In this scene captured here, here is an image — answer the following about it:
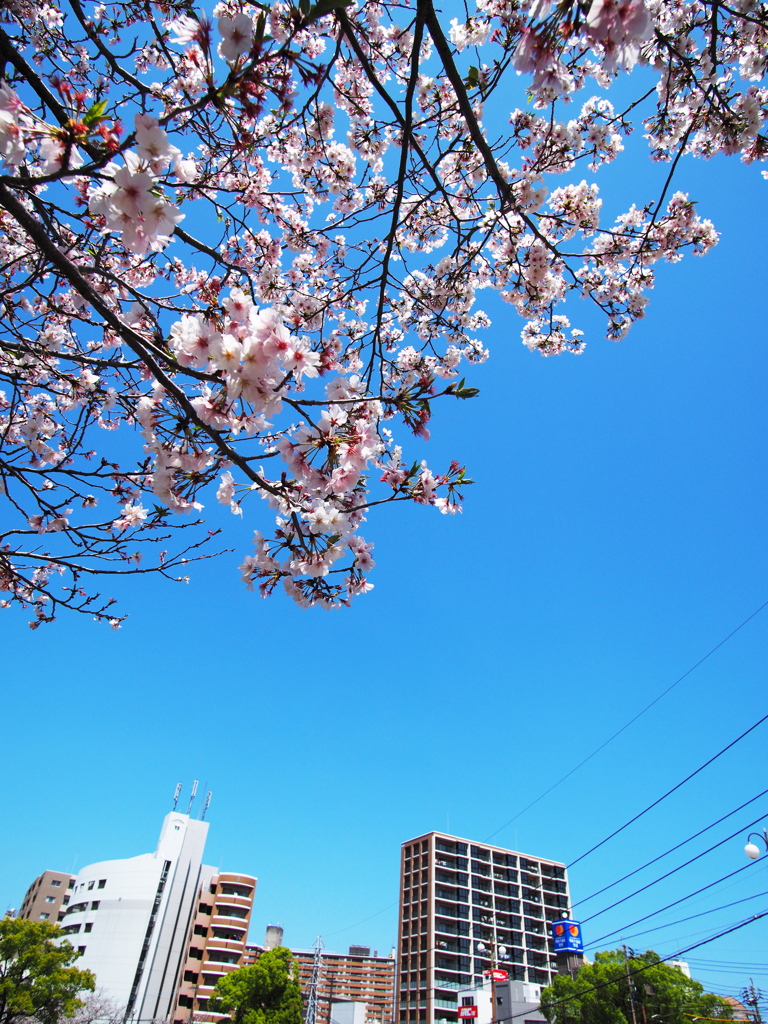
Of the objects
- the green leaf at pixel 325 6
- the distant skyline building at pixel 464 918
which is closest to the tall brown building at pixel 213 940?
the distant skyline building at pixel 464 918

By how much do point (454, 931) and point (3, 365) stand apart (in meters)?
48.3

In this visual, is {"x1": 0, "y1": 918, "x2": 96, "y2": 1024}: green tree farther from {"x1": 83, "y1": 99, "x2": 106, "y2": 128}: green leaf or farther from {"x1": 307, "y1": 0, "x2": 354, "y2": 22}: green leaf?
{"x1": 307, "y1": 0, "x2": 354, "y2": 22}: green leaf

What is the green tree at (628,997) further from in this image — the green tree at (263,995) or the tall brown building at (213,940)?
the tall brown building at (213,940)

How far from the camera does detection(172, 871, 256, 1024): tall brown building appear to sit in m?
31.6

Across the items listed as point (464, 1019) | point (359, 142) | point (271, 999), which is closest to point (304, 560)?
point (359, 142)

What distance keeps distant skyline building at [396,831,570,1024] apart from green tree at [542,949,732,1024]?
16060 millimetres

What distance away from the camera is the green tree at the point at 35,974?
16031mm

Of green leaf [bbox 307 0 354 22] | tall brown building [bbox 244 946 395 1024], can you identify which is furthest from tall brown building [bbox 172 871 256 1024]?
tall brown building [bbox 244 946 395 1024]

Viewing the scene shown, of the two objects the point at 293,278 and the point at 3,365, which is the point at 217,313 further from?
the point at 293,278

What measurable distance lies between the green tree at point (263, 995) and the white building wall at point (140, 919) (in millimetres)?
14354

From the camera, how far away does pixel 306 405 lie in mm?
1908

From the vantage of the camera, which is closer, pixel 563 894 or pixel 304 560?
pixel 304 560

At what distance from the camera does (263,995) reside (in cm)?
1919

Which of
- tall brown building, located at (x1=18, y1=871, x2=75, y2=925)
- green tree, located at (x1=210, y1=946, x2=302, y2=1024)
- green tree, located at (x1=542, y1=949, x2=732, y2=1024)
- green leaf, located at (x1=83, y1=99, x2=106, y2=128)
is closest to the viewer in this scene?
green leaf, located at (x1=83, y1=99, x2=106, y2=128)
